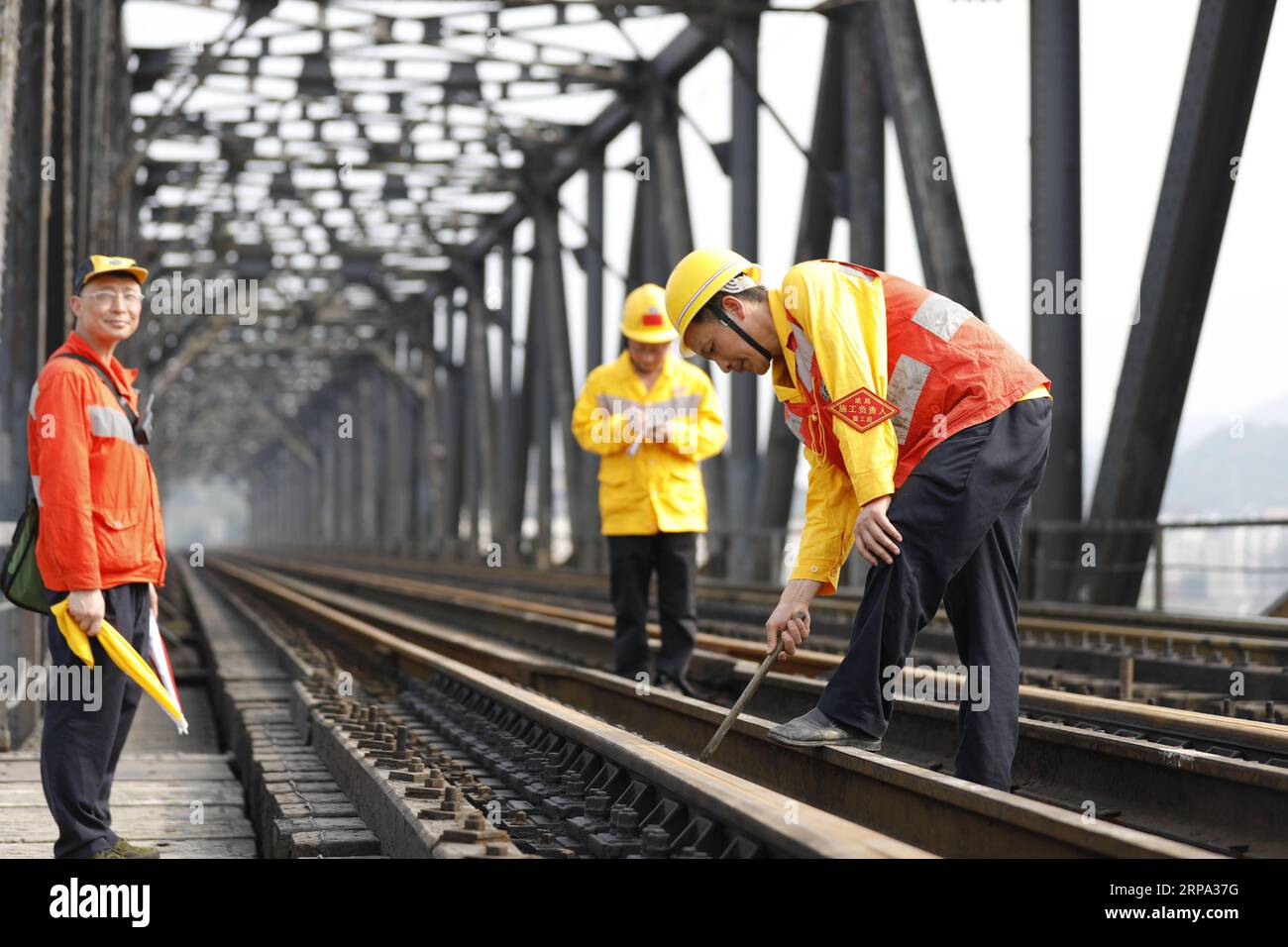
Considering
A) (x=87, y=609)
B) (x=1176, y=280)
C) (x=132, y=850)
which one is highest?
(x=1176, y=280)

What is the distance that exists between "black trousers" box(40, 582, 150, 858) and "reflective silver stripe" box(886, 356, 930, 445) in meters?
2.18

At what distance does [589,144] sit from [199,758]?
61.3ft

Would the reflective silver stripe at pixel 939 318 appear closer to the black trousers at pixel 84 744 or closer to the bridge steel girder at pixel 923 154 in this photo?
the black trousers at pixel 84 744

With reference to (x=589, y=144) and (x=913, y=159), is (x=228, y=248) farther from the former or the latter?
(x=913, y=159)

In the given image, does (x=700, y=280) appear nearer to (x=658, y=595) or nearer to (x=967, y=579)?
(x=967, y=579)

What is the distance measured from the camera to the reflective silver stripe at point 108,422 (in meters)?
4.08

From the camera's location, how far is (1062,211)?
11156mm

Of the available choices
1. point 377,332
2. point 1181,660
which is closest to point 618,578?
point 1181,660

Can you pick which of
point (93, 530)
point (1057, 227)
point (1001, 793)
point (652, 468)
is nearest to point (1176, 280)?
point (1057, 227)

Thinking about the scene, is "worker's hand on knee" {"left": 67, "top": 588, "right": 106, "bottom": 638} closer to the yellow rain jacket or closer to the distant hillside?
the yellow rain jacket

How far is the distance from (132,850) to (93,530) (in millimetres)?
864

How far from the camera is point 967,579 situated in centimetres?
373
